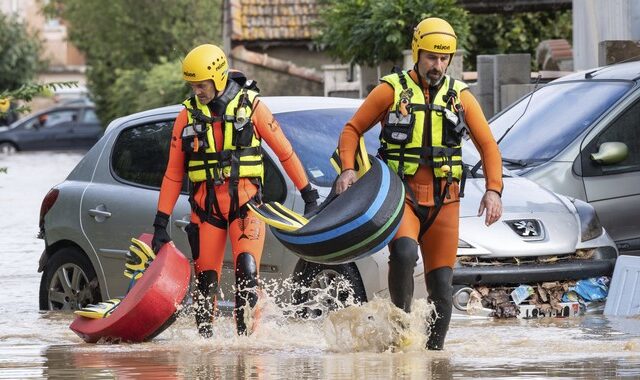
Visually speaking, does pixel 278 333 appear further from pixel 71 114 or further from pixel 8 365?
pixel 71 114

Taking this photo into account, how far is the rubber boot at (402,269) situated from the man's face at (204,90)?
4.82 feet

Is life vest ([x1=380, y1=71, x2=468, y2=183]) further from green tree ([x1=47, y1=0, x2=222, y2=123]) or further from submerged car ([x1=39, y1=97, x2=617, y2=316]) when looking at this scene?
green tree ([x1=47, y1=0, x2=222, y2=123])

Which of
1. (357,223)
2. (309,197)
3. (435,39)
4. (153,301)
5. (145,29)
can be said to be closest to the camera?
(357,223)

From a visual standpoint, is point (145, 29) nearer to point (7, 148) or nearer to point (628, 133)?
point (7, 148)

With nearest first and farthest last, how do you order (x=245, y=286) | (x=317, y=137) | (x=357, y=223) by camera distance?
1. (x=357, y=223)
2. (x=245, y=286)
3. (x=317, y=137)

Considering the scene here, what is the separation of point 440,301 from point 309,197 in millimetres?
1117

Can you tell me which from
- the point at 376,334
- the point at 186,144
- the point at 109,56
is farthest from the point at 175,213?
the point at 109,56

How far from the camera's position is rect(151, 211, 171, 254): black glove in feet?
32.7

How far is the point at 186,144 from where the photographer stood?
9.85 meters

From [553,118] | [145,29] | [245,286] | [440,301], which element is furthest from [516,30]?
[440,301]

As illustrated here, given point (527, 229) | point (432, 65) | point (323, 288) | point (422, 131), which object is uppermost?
point (432, 65)

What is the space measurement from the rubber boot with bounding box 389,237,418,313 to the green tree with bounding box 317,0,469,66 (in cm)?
1311

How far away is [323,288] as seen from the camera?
34.4 feet

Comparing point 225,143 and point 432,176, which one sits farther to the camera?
point 225,143
